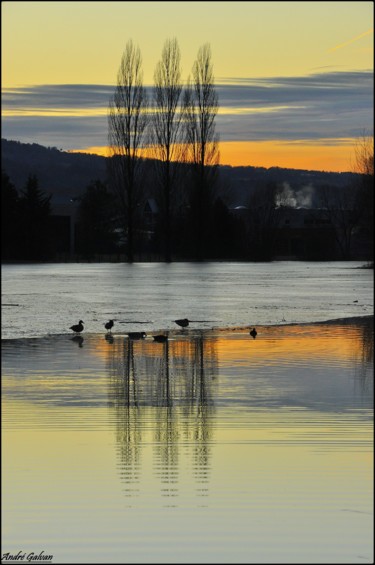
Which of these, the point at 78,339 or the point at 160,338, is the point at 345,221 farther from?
the point at 78,339

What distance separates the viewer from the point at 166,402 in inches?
428

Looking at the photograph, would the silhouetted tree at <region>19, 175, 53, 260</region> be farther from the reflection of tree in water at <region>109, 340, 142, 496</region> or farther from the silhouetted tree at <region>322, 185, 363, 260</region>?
the reflection of tree in water at <region>109, 340, 142, 496</region>

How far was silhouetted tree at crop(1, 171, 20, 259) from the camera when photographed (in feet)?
214

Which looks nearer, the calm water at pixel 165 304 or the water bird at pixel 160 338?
the water bird at pixel 160 338

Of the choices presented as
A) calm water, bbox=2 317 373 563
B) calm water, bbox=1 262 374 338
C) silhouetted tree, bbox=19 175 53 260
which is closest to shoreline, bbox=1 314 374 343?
calm water, bbox=1 262 374 338

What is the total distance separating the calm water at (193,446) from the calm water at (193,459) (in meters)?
0.02

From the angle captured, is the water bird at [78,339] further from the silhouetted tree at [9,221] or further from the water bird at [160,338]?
the silhouetted tree at [9,221]

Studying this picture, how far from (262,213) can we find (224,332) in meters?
102

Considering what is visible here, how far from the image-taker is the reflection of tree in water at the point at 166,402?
7865 mm

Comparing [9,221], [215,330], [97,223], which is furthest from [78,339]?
[97,223]

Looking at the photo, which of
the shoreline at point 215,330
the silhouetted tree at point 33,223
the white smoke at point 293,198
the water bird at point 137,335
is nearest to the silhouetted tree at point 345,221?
the white smoke at point 293,198

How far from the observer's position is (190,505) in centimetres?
678


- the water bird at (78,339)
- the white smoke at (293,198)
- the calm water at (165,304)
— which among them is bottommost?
the water bird at (78,339)

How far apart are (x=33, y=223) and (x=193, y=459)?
59.7 m
